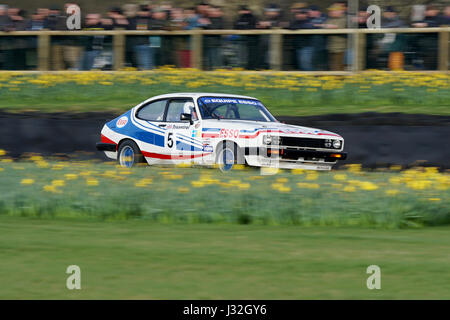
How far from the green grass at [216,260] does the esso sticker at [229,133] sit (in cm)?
347

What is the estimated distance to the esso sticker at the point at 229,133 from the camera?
12281 mm

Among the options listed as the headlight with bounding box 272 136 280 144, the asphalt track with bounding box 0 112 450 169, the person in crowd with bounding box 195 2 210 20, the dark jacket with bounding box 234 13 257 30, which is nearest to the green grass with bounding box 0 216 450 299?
the headlight with bounding box 272 136 280 144

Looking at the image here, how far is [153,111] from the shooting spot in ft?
45.1

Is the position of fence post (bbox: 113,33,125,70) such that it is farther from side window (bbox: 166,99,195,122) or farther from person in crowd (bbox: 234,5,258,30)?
side window (bbox: 166,99,195,122)

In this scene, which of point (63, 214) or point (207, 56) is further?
point (207, 56)

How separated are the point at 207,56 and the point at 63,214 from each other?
10736mm

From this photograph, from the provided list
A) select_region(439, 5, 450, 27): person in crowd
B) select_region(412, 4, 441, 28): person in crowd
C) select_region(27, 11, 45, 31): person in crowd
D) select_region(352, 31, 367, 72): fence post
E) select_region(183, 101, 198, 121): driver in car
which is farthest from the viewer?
select_region(27, 11, 45, 31): person in crowd

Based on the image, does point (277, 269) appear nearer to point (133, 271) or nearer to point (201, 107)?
point (133, 271)

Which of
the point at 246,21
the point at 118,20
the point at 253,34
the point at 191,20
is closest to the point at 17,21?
the point at 118,20

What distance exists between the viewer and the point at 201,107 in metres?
13.2

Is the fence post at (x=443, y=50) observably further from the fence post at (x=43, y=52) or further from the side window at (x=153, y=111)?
the fence post at (x=43, y=52)

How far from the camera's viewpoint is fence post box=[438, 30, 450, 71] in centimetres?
1839

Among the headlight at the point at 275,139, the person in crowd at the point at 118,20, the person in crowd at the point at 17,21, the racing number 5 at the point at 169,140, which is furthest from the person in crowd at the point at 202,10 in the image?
the headlight at the point at 275,139
